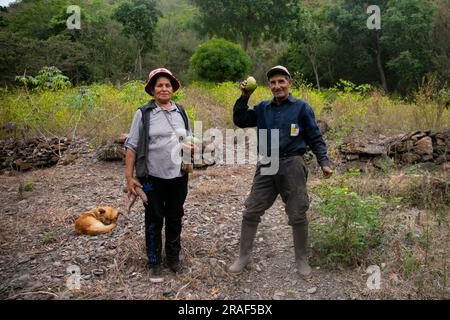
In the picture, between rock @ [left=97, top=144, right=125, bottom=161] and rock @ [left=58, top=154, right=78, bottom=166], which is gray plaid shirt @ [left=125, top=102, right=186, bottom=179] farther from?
rock @ [left=58, top=154, right=78, bottom=166]

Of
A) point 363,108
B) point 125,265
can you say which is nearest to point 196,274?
point 125,265

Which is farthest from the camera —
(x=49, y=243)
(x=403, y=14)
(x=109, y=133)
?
(x=403, y=14)

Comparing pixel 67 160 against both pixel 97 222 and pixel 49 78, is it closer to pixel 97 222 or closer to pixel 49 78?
pixel 49 78

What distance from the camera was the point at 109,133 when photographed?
6.46 m

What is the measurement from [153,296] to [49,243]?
1.35m

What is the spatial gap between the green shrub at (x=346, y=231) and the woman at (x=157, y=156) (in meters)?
1.14

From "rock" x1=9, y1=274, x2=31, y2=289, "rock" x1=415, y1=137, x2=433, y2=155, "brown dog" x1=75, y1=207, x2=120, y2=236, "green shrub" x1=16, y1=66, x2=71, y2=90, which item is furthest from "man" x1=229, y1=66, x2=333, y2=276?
"green shrub" x1=16, y1=66, x2=71, y2=90

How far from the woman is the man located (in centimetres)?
49

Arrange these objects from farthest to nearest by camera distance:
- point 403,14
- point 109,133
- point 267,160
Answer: point 403,14, point 109,133, point 267,160

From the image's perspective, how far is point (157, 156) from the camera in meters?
2.50

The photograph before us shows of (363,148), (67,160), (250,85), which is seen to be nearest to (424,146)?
(363,148)

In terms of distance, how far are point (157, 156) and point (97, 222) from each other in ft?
4.33

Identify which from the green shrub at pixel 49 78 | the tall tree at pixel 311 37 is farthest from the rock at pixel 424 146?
the tall tree at pixel 311 37
